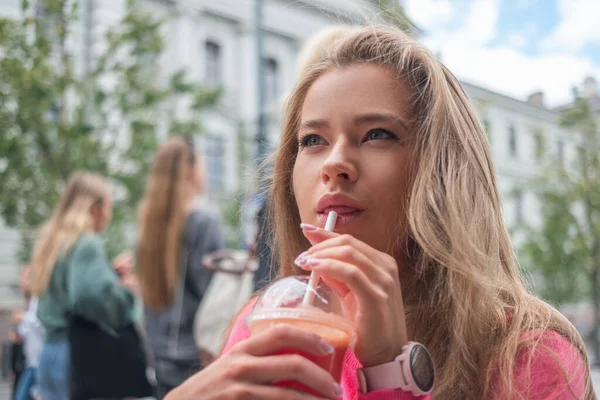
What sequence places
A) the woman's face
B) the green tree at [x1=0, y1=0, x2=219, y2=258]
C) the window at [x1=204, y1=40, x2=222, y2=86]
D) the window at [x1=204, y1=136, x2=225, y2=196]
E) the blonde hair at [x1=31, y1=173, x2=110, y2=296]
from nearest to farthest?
the woman's face < the blonde hair at [x1=31, y1=173, x2=110, y2=296] < the green tree at [x1=0, y1=0, x2=219, y2=258] < the window at [x1=204, y1=136, x2=225, y2=196] < the window at [x1=204, y1=40, x2=222, y2=86]

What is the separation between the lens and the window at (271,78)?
20844 millimetres

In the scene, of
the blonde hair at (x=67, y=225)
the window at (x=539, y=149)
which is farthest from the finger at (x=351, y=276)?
the window at (x=539, y=149)

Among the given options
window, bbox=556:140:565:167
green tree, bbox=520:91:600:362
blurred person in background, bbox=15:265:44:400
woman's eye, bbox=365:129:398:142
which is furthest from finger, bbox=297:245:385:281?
window, bbox=556:140:565:167

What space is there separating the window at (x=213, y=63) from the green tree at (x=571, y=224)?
9964 millimetres

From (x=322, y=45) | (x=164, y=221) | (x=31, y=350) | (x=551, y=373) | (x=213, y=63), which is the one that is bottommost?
(x=31, y=350)

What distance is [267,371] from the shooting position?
911mm

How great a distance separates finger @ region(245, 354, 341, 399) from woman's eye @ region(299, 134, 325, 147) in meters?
0.58

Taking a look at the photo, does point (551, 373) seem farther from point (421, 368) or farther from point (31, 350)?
point (31, 350)

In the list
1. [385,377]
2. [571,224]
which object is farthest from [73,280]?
[571,224]

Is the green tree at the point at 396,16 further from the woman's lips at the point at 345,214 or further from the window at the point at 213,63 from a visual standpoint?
the window at the point at 213,63

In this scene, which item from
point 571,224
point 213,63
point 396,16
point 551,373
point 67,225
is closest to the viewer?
point 551,373

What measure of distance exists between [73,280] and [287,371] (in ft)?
9.91

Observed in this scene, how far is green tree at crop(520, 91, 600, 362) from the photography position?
1341 cm

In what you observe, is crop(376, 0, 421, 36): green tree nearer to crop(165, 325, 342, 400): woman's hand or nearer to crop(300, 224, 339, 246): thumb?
crop(300, 224, 339, 246): thumb
